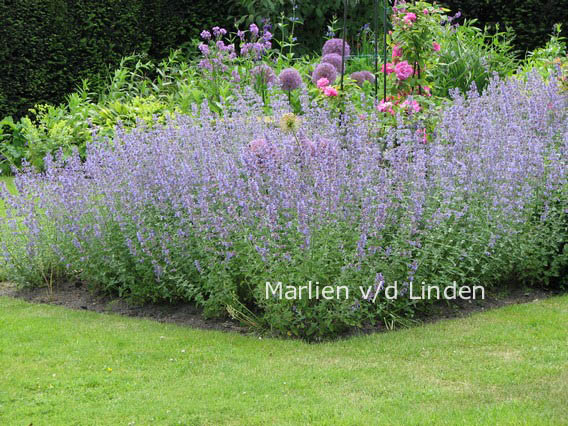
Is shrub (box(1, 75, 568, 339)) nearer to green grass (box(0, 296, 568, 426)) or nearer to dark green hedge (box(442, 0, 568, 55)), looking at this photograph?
green grass (box(0, 296, 568, 426))

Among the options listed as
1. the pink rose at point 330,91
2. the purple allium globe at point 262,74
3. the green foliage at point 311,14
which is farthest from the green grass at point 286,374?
the green foliage at point 311,14

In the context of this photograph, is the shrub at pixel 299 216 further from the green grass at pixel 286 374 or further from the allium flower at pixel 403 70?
the allium flower at pixel 403 70

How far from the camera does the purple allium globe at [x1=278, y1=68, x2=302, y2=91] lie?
7965 mm

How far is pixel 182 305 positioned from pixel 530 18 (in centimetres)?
881

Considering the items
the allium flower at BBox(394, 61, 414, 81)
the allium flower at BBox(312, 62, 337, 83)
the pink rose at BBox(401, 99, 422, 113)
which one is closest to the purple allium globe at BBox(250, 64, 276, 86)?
the allium flower at BBox(312, 62, 337, 83)

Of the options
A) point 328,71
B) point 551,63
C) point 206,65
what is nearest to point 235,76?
point 206,65

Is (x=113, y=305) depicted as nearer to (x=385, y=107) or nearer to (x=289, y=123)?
(x=289, y=123)

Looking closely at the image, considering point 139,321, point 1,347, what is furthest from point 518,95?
point 1,347

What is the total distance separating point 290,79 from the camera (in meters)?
8.01

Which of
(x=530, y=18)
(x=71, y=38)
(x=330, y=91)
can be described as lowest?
(x=330, y=91)

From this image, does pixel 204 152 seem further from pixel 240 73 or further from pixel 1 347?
pixel 240 73

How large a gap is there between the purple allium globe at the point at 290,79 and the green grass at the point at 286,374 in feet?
12.4

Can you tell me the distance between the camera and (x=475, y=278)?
4.95m

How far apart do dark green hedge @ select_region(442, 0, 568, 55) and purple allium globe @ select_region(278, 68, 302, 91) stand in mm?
5310
